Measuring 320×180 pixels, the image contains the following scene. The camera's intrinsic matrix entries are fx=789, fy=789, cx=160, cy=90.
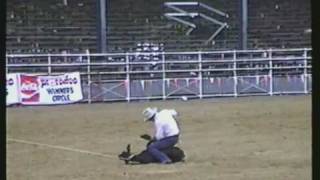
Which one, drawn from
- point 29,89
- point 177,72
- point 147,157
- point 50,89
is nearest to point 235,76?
point 177,72

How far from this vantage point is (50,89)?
984 inches

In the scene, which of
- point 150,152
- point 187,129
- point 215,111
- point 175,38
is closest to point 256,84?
point 175,38

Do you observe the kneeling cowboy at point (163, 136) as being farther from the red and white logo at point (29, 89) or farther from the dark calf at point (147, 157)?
the red and white logo at point (29, 89)

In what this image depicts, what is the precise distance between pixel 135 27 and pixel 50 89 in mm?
8773

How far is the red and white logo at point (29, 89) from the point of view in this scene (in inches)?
963

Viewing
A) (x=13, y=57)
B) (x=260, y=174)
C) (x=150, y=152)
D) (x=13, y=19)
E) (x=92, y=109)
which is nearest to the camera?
(x=260, y=174)

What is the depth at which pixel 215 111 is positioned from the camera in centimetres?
2100

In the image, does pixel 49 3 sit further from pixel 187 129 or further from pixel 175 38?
pixel 187 129

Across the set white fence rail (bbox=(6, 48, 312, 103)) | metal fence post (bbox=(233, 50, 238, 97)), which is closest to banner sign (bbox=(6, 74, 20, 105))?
white fence rail (bbox=(6, 48, 312, 103))

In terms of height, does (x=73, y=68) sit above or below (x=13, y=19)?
below

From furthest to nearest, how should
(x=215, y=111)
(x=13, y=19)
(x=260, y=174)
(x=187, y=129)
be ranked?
(x=13, y=19) → (x=215, y=111) → (x=187, y=129) → (x=260, y=174)

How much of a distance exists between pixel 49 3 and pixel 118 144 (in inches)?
759

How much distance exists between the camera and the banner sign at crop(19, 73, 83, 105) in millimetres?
24531

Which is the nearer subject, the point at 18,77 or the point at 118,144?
the point at 118,144
